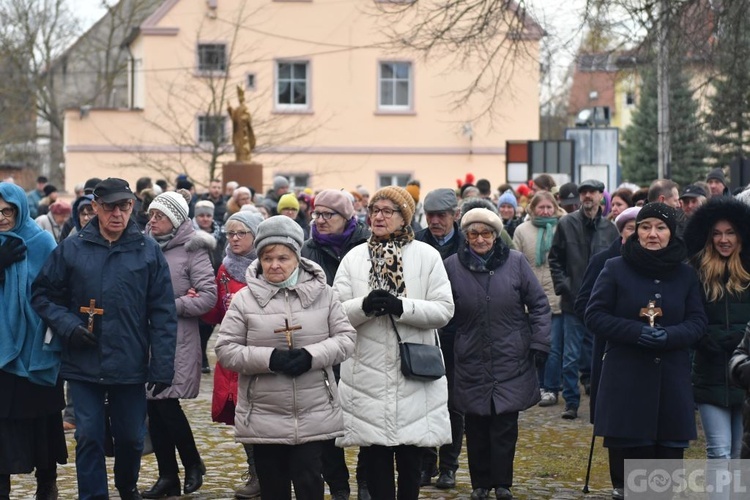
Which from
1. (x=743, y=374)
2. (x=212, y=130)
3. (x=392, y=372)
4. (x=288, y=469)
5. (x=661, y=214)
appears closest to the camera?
(x=743, y=374)

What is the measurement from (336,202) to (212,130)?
A: 29437mm

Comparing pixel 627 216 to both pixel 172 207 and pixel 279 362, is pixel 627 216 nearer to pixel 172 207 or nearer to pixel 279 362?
pixel 172 207

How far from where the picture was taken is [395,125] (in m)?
42.5

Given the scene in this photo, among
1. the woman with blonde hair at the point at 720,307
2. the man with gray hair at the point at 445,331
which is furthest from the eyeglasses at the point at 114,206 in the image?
the woman with blonde hair at the point at 720,307

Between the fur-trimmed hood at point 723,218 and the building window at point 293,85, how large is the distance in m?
Answer: 34.6

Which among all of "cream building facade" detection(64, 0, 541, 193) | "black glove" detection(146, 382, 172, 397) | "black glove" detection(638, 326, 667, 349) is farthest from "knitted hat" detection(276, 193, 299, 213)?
"cream building facade" detection(64, 0, 541, 193)

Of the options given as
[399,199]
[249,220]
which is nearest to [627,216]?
[399,199]

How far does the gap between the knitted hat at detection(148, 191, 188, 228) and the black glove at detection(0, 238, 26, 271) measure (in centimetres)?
119

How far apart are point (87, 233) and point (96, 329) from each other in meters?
0.58

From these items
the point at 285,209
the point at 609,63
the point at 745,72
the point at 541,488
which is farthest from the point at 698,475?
the point at 609,63

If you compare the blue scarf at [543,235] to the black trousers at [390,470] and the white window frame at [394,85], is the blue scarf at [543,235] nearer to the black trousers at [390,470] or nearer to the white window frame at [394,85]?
the black trousers at [390,470]

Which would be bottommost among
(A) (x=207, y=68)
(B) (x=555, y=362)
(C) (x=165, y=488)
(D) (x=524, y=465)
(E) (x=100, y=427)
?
(D) (x=524, y=465)

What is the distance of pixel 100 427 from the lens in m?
7.99

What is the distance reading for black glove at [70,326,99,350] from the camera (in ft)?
25.5
